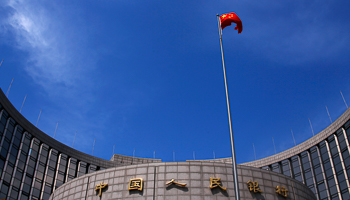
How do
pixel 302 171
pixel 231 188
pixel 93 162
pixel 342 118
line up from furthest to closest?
pixel 93 162
pixel 302 171
pixel 342 118
pixel 231 188

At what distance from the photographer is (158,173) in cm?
2658

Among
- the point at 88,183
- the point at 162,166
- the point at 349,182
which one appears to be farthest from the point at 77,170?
the point at 349,182

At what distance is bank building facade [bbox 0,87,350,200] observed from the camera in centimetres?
2611

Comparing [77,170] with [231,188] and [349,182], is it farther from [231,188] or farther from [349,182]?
[349,182]

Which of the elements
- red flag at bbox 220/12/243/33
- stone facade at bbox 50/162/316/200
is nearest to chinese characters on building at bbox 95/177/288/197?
stone facade at bbox 50/162/316/200

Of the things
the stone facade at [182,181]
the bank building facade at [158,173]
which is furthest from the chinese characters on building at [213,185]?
the stone facade at [182,181]

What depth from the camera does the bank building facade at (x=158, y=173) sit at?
2611cm

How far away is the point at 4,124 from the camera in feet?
146

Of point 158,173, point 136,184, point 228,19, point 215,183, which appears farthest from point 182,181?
point 228,19

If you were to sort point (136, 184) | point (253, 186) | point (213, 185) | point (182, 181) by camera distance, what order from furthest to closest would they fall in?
point (253, 186)
point (136, 184)
point (182, 181)
point (213, 185)

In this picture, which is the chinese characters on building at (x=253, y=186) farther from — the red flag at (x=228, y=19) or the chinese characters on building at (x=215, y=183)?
the red flag at (x=228, y=19)

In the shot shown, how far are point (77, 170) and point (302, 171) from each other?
41020 mm

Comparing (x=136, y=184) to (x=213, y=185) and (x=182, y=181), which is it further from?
(x=213, y=185)

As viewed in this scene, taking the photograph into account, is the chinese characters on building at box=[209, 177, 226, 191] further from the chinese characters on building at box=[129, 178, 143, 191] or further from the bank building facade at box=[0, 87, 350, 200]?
the chinese characters on building at box=[129, 178, 143, 191]
